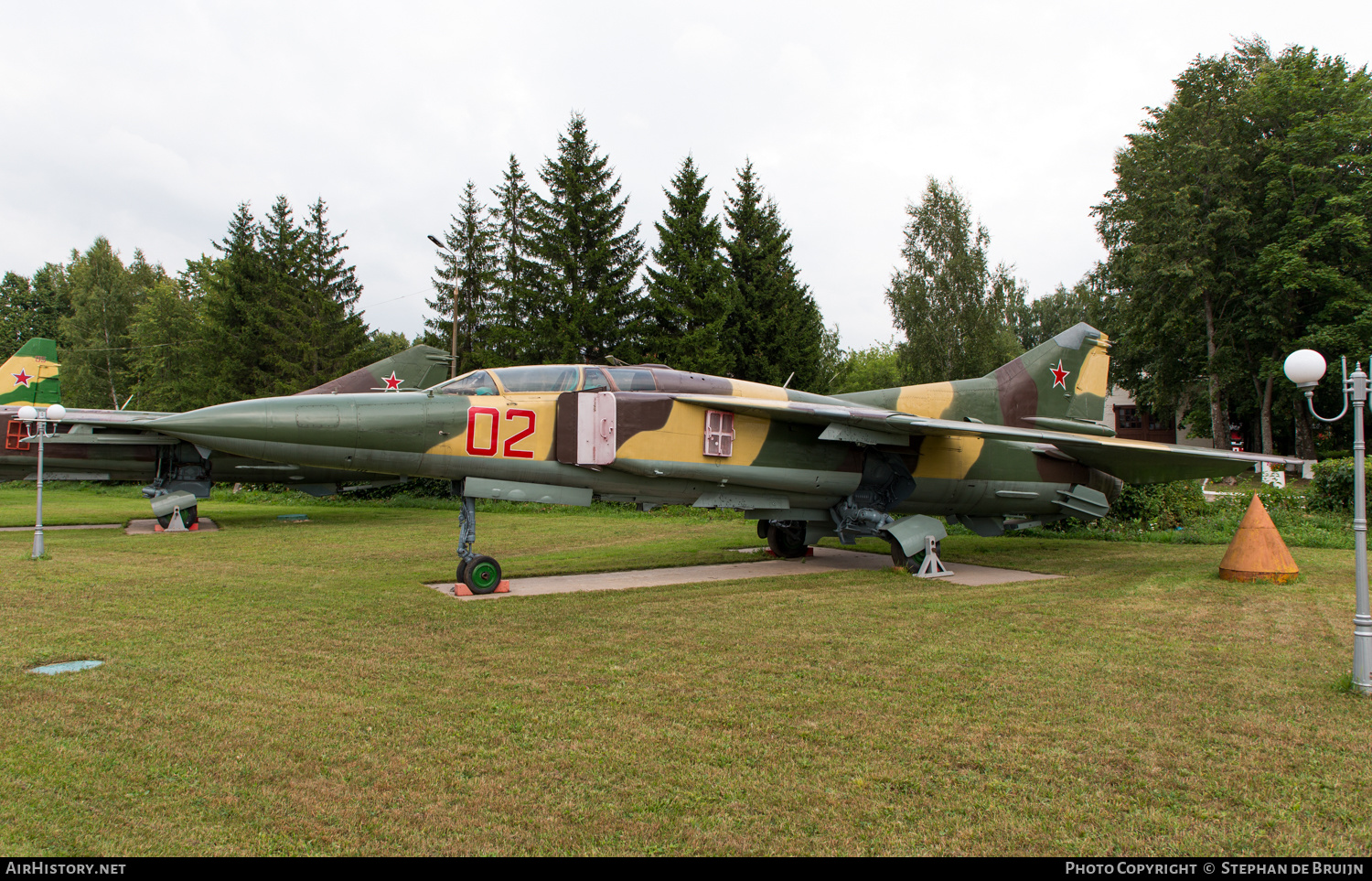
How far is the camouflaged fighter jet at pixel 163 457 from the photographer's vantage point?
59.0ft

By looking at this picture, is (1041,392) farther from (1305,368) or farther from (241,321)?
(241,321)

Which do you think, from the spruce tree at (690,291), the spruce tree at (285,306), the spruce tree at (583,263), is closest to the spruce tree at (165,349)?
the spruce tree at (285,306)

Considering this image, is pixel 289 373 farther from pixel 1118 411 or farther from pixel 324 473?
pixel 1118 411

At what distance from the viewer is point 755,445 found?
1116 cm

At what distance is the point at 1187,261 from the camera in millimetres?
33875

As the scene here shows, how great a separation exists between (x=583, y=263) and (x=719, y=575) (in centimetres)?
2019

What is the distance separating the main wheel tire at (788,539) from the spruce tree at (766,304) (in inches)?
562

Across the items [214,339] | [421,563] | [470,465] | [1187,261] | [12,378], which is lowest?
[421,563]

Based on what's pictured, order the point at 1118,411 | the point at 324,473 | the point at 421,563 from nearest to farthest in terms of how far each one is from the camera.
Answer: the point at 421,563, the point at 324,473, the point at 1118,411

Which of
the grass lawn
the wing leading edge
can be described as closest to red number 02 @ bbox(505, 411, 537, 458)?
the grass lawn

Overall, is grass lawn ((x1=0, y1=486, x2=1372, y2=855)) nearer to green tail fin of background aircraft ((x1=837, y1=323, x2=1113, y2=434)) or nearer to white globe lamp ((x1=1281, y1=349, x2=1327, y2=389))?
white globe lamp ((x1=1281, y1=349, x2=1327, y2=389))

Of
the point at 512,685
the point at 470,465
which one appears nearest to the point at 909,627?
the point at 512,685

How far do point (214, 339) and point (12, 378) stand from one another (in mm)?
15150

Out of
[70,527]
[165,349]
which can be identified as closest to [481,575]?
[70,527]
